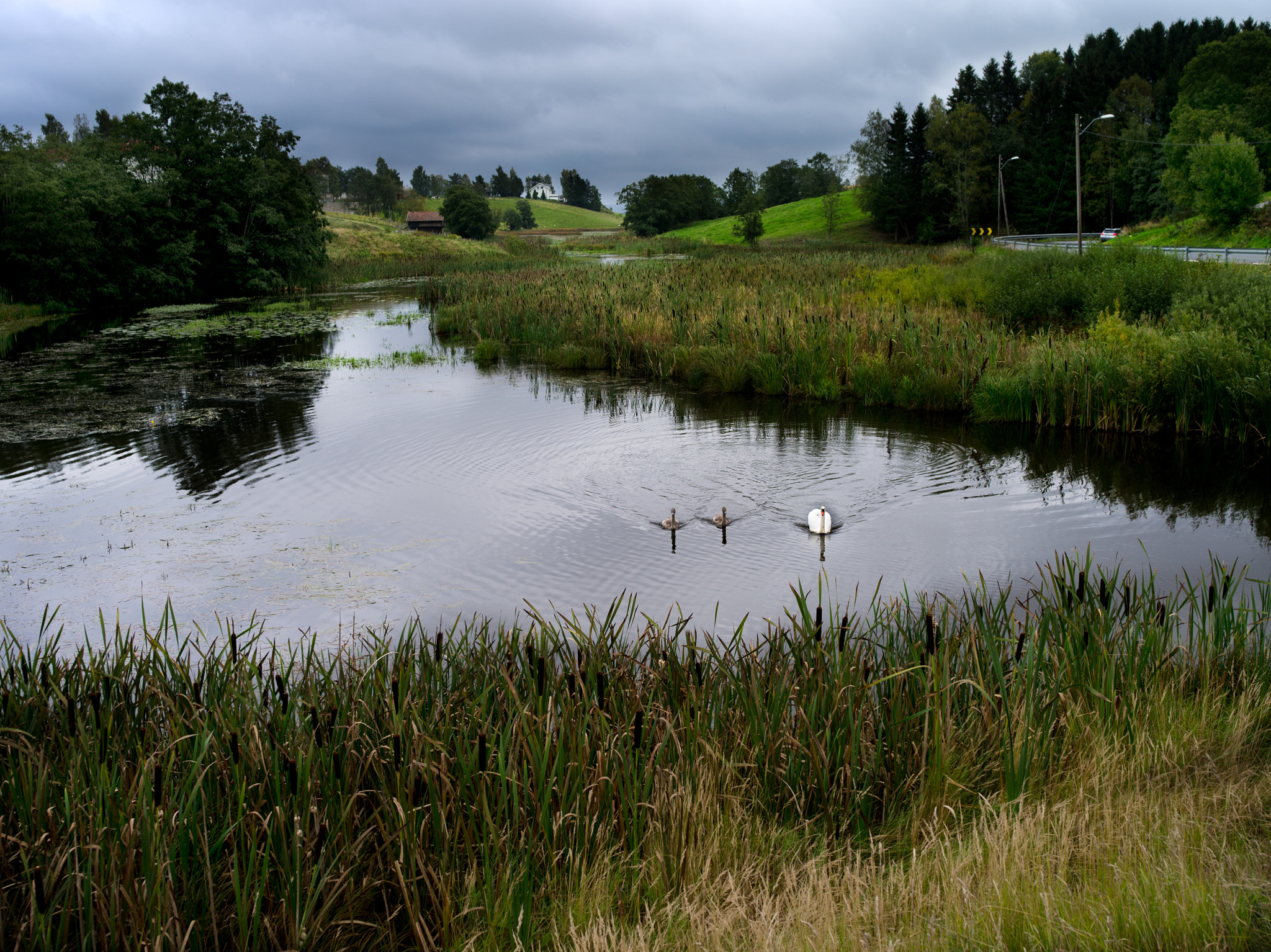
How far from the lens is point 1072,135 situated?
6981 centimetres

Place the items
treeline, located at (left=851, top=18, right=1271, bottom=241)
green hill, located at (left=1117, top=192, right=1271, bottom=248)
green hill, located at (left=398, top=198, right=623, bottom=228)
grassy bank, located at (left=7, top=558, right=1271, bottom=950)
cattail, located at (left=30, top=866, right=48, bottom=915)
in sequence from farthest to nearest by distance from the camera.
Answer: green hill, located at (left=398, top=198, right=623, bottom=228), treeline, located at (left=851, top=18, right=1271, bottom=241), green hill, located at (left=1117, top=192, right=1271, bottom=248), grassy bank, located at (left=7, top=558, right=1271, bottom=950), cattail, located at (left=30, top=866, right=48, bottom=915)

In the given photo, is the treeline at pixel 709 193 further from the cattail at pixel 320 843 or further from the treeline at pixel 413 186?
the cattail at pixel 320 843

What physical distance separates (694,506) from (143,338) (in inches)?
878

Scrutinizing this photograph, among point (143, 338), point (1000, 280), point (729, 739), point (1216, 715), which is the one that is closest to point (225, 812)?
point (729, 739)

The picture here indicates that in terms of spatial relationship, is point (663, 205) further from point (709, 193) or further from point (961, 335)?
point (961, 335)

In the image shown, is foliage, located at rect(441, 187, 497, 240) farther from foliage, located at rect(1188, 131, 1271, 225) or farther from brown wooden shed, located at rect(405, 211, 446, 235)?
foliage, located at rect(1188, 131, 1271, 225)

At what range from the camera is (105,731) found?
139 inches

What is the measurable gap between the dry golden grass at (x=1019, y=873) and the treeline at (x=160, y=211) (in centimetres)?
3855

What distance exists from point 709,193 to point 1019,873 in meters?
121

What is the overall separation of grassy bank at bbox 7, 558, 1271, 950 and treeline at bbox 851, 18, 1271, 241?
193 ft

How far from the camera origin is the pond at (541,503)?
7.00 m

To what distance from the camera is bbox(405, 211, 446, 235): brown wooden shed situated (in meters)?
114

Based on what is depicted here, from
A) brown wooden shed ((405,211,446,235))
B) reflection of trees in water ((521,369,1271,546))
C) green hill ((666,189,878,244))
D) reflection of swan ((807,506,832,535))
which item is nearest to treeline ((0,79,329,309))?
reflection of trees in water ((521,369,1271,546))

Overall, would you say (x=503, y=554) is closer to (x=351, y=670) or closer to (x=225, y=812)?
(x=351, y=670)
